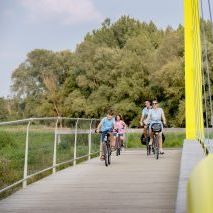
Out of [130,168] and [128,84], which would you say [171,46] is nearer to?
[128,84]

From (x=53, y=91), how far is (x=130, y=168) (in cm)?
5331

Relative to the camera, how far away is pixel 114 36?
71000 millimetres

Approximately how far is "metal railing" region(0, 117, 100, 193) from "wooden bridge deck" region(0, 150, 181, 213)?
24cm

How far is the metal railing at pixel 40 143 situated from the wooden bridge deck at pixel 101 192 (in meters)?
0.24

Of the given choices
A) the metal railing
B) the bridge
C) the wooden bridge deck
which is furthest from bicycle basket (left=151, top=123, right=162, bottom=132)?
the wooden bridge deck

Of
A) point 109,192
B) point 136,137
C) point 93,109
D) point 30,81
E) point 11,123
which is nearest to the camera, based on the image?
point 11,123

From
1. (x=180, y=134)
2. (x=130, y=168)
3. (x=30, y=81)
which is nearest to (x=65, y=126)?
(x=130, y=168)

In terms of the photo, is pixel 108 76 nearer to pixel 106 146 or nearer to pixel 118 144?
pixel 118 144

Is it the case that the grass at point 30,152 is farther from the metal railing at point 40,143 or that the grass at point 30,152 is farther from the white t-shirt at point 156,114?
the white t-shirt at point 156,114

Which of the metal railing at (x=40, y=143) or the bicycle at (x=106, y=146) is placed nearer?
the metal railing at (x=40, y=143)

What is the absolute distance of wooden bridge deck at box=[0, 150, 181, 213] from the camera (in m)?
6.29

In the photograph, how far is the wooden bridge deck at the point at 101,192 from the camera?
6.29 m

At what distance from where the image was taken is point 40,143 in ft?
27.1

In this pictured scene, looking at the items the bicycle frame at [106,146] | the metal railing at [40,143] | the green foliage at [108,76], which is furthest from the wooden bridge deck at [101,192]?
the green foliage at [108,76]
